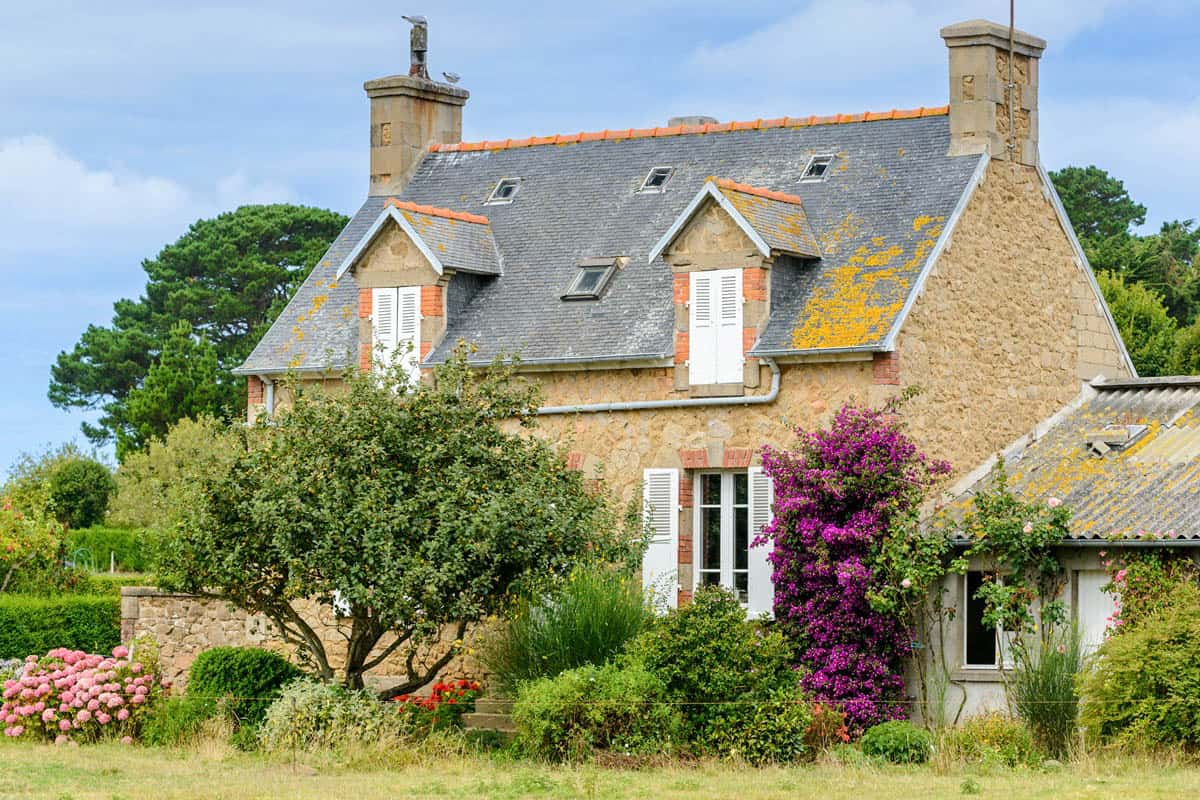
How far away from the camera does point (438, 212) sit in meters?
27.9

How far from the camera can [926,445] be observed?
80.3 feet

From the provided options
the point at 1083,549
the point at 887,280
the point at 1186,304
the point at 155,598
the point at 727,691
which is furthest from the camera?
the point at 1186,304

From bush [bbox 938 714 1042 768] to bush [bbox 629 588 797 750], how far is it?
1874mm

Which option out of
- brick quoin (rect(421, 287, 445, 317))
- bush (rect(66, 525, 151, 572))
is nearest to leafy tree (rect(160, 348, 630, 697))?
brick quoin (rect(421, 287, 445, 317))

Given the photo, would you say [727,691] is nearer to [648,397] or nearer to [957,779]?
[957,779]

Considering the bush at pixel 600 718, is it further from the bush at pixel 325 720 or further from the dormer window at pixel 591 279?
the dormer window at pixel 591 279

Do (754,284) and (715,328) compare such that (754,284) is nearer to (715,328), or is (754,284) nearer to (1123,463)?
(715,328)

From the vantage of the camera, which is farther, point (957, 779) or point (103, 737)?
point (103, 737)

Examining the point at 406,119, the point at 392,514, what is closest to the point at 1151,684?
the point at 392,514

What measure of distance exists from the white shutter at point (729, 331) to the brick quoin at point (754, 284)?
0.25ft

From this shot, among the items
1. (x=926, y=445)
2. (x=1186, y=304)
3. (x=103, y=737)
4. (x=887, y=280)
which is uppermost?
(x=1186, y=304)

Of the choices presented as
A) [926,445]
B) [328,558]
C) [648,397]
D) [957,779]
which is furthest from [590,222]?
[957,779]

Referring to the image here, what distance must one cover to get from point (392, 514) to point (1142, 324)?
27.8 metres

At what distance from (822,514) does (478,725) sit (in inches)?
193
